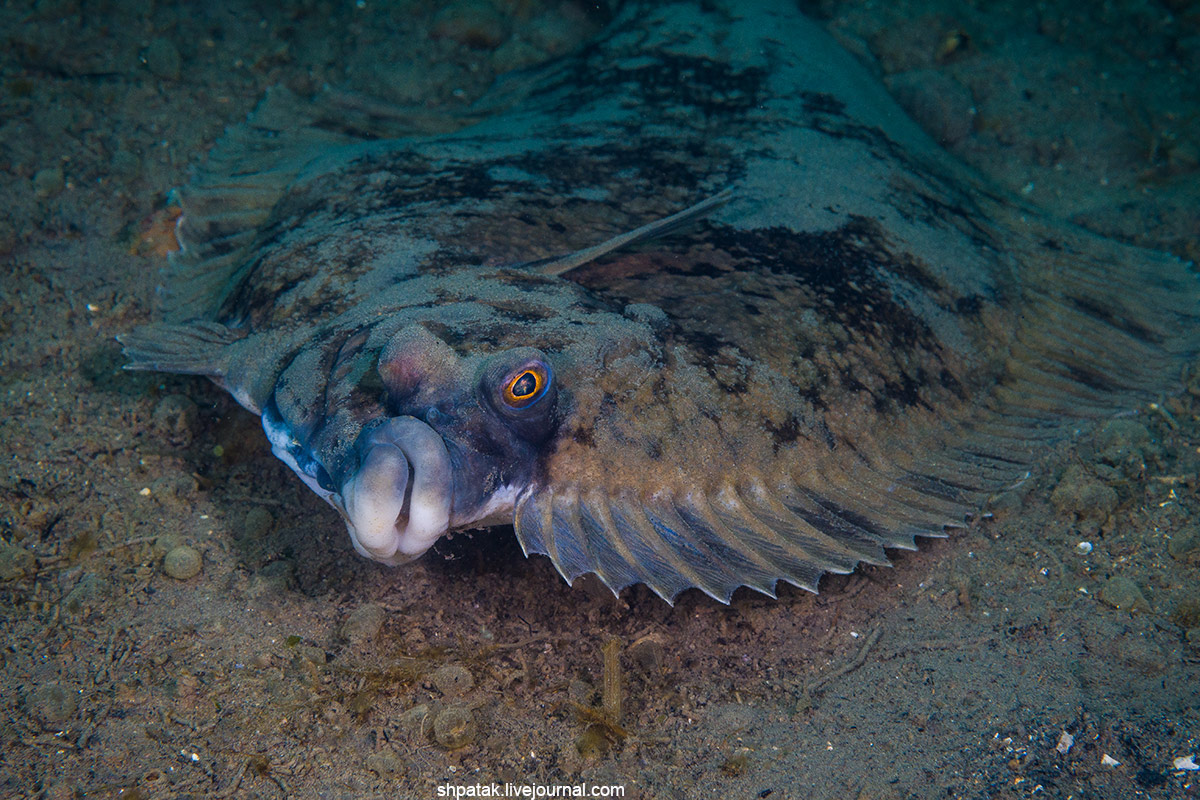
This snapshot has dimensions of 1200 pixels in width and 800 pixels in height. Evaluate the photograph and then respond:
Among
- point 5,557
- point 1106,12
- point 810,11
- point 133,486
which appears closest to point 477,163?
point 133,486

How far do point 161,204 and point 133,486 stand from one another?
241 centimetres

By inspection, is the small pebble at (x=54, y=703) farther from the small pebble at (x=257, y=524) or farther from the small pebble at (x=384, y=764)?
the small pebble at (x=384, y=764)

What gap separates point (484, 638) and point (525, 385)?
1140 mm

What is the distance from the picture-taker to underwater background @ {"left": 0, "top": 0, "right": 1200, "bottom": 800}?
246 centimetres

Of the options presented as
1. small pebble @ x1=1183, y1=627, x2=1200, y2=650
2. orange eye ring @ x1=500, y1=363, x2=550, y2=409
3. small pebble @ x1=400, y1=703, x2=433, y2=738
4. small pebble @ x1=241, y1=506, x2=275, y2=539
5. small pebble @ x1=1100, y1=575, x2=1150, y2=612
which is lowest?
small pebble @ x1=241, y1=506, x2=275, y2=539

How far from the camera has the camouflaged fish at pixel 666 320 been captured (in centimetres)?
252

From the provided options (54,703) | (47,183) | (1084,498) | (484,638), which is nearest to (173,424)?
(54,703)

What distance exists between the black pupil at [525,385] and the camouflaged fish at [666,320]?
0.05ft

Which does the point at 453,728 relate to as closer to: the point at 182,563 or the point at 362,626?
the point at 362,626

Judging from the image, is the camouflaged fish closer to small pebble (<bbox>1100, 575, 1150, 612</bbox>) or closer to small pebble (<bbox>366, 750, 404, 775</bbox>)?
small pebble (<bbox>1100, 575, 1150, 612</bbox>)

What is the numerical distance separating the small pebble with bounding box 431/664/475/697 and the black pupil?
3.67 feet

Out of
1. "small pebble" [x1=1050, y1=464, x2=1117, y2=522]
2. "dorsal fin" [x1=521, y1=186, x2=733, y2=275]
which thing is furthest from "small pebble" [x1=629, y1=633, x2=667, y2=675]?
"small pebble" [x1=1050, y1=464, x2=1117, y2=522]

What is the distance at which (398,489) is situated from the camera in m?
2.18

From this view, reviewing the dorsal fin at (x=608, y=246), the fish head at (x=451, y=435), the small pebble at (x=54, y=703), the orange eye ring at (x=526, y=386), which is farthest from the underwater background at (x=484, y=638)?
the dorsal fin at (x=608, y=246)
